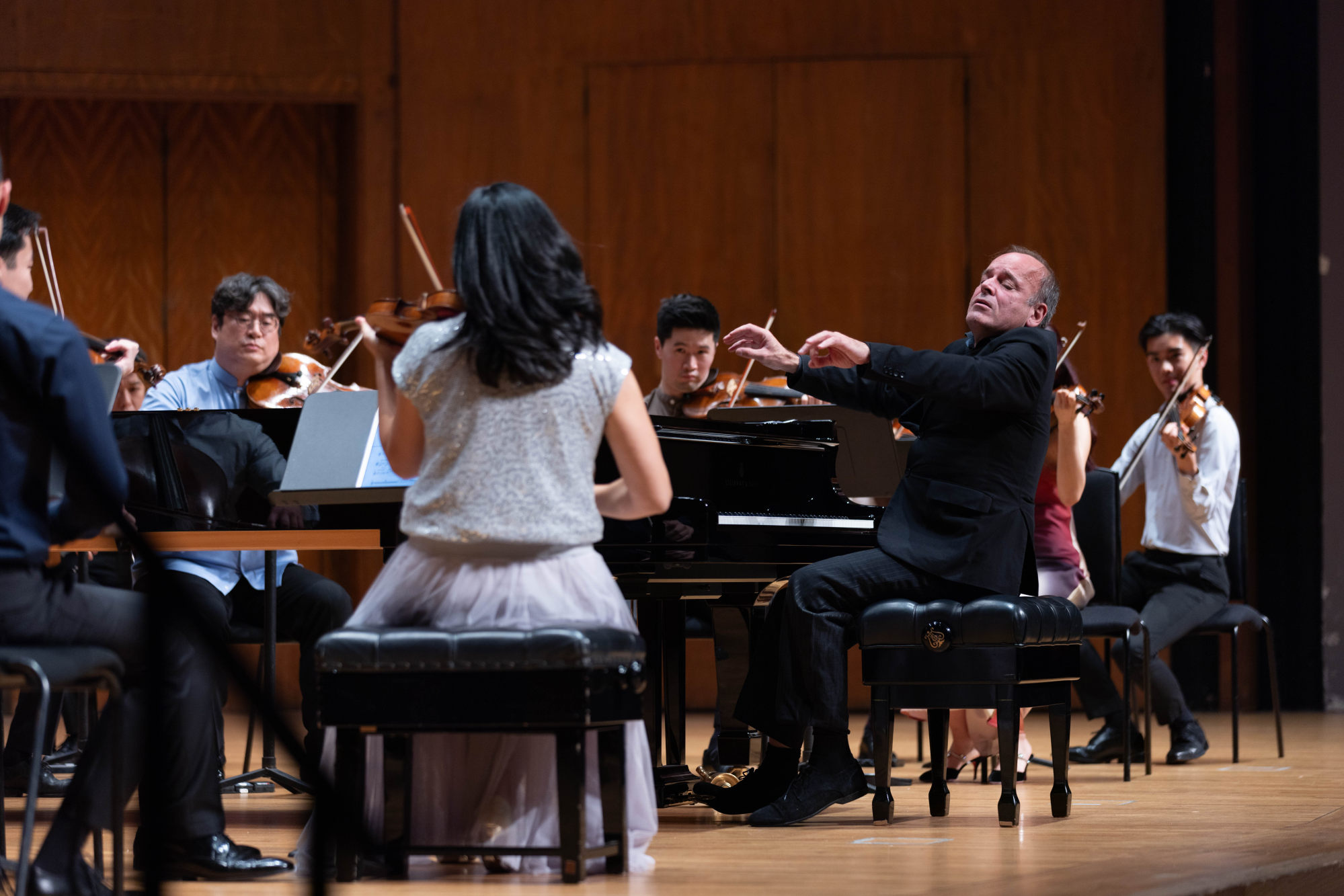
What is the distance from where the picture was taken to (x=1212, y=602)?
5098mm

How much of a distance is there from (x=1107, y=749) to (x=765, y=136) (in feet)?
9.66

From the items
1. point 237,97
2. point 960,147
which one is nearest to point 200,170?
point 237,97

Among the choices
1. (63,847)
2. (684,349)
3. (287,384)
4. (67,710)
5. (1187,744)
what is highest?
(684,349)

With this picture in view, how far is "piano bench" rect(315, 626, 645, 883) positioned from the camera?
242 cm

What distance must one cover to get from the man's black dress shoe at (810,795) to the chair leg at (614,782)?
0.86 meters

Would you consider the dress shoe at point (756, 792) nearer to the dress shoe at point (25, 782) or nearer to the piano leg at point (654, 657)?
the piano leg at point (654, 657)

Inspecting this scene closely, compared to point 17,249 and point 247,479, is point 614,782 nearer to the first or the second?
point 247,479

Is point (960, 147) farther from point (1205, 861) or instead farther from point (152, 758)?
point (152, 758)

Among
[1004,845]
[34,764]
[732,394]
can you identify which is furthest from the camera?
[732,394]

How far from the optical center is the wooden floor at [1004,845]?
2.48 m

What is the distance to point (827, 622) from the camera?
3312 mm

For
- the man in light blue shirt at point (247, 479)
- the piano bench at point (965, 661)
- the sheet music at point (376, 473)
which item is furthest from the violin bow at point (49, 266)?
the piano bench at point (965, 661)

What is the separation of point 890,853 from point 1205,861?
54 cm

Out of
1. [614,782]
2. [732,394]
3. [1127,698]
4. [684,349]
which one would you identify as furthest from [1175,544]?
[614,782]
